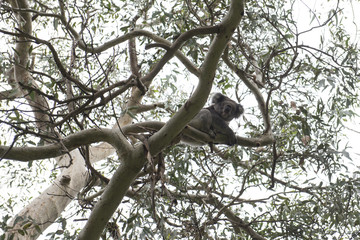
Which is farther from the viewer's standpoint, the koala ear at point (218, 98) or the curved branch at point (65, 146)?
the koala ear at point (218, 98)

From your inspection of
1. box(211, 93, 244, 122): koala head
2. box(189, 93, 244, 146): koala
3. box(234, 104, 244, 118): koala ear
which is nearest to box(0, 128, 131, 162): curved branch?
box(189, 93, 244, 146): koala

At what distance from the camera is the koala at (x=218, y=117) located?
371 cm

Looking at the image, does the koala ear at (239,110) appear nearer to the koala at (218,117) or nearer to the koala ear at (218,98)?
the koala at (218,117)

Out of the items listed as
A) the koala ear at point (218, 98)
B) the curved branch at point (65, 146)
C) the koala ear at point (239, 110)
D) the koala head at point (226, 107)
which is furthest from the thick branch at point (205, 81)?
the koala ear at point (239, 110)

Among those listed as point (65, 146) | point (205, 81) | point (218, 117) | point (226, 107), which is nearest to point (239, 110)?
point (226, 107)

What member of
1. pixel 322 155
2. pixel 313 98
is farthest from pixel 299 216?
pixel 313 98

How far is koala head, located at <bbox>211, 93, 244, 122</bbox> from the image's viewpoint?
461 centimetres

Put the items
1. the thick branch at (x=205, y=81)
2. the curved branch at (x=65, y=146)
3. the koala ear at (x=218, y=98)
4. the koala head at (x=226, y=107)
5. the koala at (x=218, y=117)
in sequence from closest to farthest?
the curved branch at (x=65, y=146) < the thick branch at (x=205, y=81) < the koala at (x=218, y=117) < the koala head at (x=226, y=107) < the koala ear at (x=218, y=98)

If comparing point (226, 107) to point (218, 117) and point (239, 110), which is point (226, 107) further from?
point (218, 117)

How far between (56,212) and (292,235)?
3.03m

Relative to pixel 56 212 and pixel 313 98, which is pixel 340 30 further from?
pixel 56 212

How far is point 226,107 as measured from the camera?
459 cm

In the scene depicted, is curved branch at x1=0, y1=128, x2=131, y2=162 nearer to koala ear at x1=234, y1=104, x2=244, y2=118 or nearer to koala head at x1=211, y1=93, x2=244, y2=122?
koala head at x1=211, y1=93, x2=244, y2=122

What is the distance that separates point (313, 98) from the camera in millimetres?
4066
